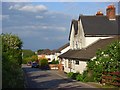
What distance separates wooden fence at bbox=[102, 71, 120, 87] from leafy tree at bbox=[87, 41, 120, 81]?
0.81m

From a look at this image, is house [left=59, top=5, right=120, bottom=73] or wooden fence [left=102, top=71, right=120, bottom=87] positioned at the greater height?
house [left=59, top=5, right=120, bottom=73]

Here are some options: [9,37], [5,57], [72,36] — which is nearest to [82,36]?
[72,36]

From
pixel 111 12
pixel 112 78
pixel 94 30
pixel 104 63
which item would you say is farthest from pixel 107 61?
pixel 111 12

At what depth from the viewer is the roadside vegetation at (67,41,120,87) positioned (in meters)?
26.0

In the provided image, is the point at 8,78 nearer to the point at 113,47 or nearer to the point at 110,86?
the point at 110,86

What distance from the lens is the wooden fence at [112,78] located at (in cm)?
2333

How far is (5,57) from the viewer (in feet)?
51.6

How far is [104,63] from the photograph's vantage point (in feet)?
88.2

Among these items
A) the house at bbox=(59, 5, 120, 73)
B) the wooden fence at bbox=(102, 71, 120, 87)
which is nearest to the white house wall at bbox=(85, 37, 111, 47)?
the house at bbox=(59, 5, 120, 73)

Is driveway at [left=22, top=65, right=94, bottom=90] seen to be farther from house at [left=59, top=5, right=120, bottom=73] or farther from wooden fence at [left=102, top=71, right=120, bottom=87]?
house at [left=59, top=5, right=120, bottom=73]

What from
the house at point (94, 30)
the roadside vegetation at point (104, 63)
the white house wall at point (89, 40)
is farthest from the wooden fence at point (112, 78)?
the white house wall at point (89, 40)

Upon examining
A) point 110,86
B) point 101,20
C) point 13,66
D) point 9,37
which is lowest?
point 110,86

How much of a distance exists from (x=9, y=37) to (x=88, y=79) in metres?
11.4

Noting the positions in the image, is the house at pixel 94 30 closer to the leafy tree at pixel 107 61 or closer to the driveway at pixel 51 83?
the driveway at pixel 51 83
